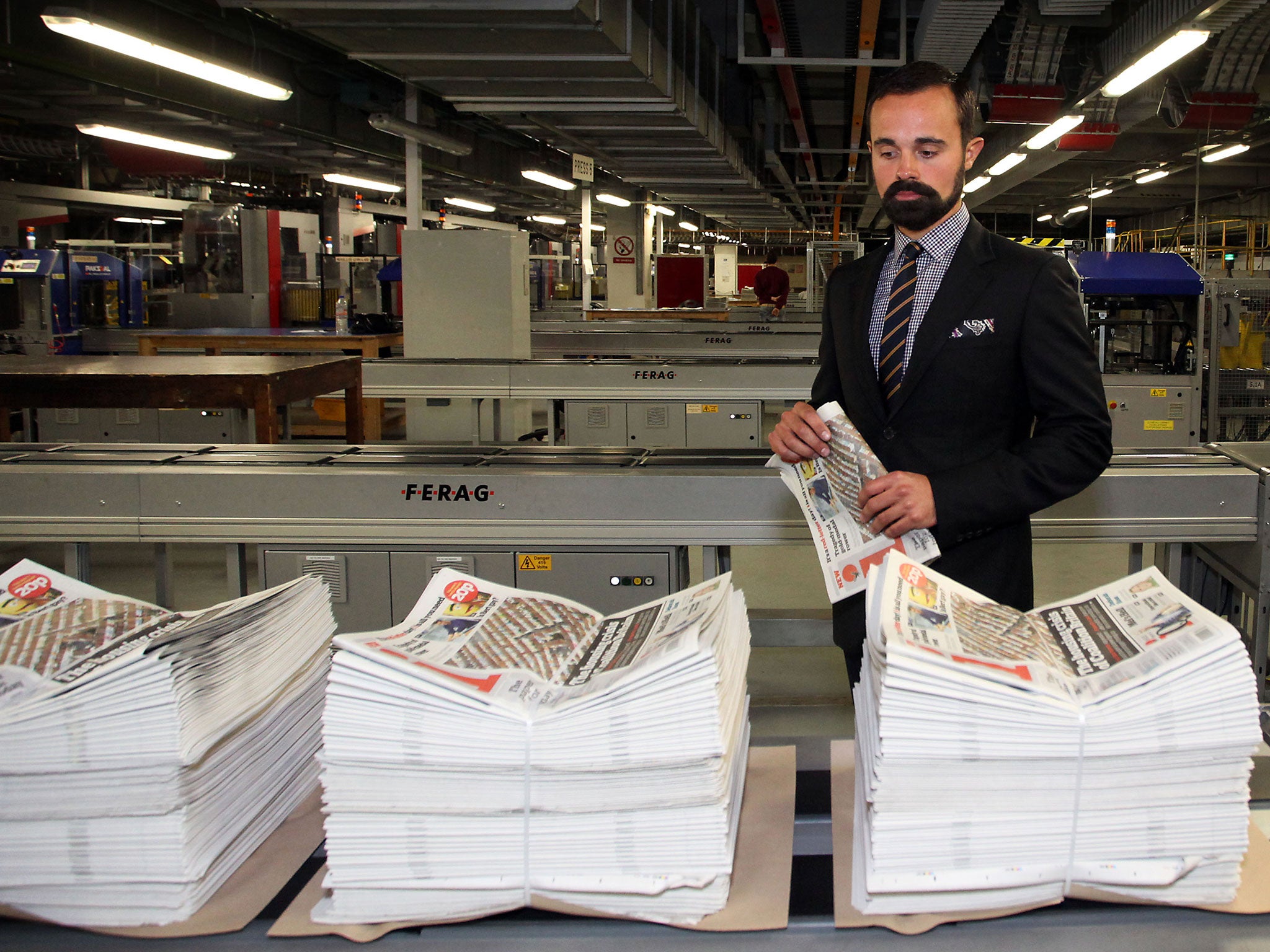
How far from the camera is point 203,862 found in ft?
3.16

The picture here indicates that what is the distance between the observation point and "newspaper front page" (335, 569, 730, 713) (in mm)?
919

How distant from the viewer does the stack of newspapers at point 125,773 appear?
92cm

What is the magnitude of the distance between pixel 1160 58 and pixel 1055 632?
6142 mm

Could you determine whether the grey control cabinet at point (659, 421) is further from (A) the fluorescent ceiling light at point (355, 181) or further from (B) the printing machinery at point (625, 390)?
(A) the fluorescent ceiling light at point (355, 181)

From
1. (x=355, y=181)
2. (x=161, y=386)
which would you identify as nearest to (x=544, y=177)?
(x=355, y=181)

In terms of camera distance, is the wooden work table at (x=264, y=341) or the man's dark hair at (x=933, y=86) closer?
the man's dark hair at (x=933, y=86)

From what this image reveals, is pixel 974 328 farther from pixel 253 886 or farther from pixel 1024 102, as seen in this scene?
pixel 1024 102

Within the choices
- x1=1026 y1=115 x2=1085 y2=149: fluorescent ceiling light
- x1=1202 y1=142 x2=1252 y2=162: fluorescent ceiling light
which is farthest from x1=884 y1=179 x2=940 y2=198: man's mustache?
x1=1202 y1=142 x2=1252 y2=162: fluorescent ceiling light

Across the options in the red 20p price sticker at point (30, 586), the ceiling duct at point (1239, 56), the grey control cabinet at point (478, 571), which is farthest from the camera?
the ceiling duct at point (1239, 56)

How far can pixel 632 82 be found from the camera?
5121 millimetres

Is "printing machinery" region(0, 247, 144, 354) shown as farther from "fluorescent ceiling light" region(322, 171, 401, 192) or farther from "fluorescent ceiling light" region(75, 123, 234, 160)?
"fluorescent ceiling light" region(322, 171, 401, 192)

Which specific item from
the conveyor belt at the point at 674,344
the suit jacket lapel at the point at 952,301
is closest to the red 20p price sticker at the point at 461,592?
the suit jacket lapel at the point at 952,301

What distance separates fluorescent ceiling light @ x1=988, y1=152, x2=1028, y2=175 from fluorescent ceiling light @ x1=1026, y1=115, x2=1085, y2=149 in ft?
3.57

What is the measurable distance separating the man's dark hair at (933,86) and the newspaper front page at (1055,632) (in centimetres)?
66
